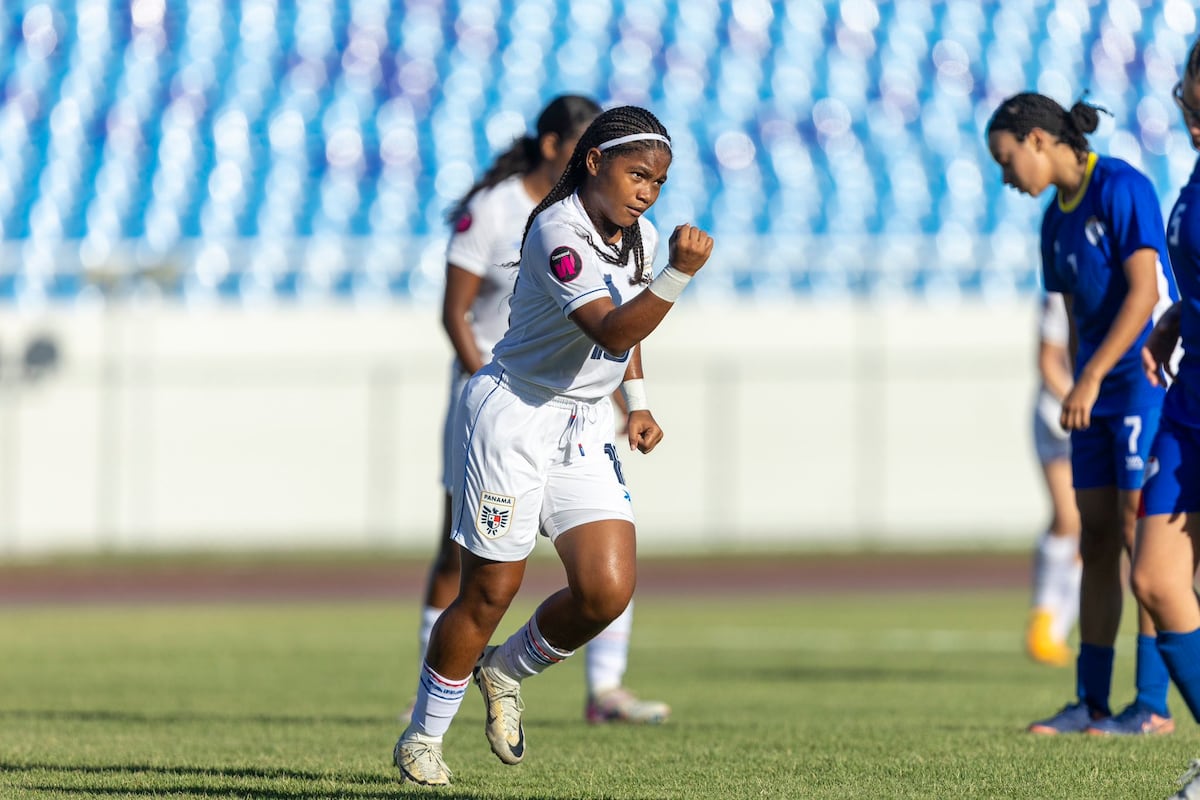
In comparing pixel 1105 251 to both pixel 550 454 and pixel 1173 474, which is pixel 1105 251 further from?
pixel 550 454

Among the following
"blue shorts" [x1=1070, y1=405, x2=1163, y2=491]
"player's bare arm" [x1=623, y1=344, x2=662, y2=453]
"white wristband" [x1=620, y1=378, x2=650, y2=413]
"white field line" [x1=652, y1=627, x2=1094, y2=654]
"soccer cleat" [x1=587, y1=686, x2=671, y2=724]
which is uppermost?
"white wristband" [x1=620, y1=378, x2=650, y2=413]

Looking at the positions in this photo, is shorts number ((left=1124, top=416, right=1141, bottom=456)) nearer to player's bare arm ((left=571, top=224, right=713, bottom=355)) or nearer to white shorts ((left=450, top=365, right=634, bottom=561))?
white shorts ((left=450, top=365, right=634, bottom=561))

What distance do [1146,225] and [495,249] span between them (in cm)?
273

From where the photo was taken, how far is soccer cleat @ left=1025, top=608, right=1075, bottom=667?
10469 millimetres

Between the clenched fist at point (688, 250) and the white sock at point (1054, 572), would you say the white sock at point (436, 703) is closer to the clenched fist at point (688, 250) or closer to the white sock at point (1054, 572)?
the clenched fist at point (688, 250)

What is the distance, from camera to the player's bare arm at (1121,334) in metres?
6.38

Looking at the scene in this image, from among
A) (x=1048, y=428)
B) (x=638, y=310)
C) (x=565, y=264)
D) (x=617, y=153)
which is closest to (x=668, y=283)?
(x=638, y=310)

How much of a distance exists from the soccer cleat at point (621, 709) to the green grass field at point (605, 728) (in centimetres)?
11

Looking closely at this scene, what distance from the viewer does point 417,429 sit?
2327 cm

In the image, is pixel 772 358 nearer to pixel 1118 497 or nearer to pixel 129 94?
pixel 129 94

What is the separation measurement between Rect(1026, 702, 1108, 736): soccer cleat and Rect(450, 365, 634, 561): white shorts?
2262 mm

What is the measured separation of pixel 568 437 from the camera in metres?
5.69

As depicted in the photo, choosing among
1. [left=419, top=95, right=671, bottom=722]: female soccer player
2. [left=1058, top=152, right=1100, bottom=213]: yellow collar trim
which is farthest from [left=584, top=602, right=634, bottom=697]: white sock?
[left=1058, top=152, right=1100, bottom=213]: yellow collar trim

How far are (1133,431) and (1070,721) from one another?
46.2 inches
